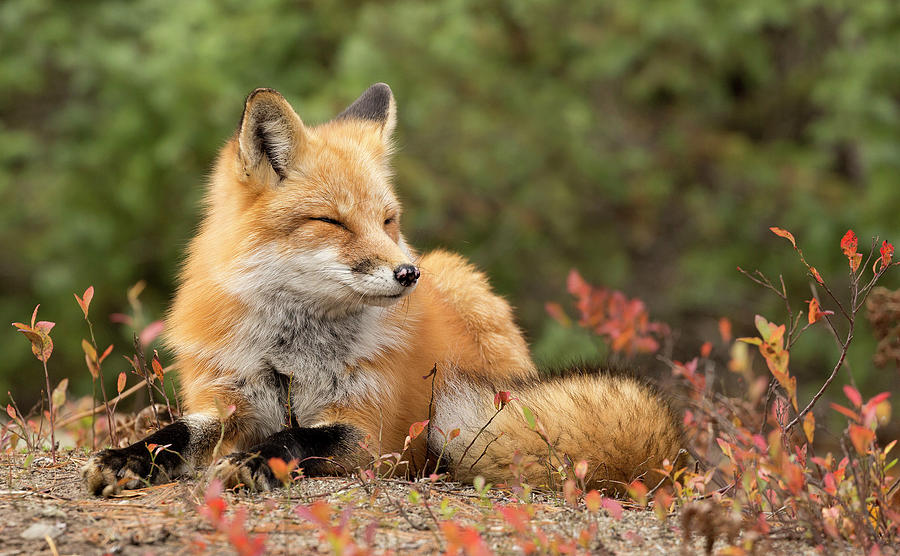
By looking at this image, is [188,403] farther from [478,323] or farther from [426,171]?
[426,171]

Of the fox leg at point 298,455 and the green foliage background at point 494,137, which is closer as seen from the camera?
the fox leg at point 298,455

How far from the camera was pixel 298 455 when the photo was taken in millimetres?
2658

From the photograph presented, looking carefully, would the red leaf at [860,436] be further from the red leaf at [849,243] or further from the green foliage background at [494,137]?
the green foliage background at [494,137]

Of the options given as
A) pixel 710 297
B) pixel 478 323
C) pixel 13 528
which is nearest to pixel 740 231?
pixel 710 297

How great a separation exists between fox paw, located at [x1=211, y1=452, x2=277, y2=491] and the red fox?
184mm

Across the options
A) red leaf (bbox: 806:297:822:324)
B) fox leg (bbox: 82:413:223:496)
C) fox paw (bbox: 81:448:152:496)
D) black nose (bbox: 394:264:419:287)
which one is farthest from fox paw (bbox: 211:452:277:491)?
red leaf (bbox: 806:297:822:324)

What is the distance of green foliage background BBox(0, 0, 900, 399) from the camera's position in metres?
6.66

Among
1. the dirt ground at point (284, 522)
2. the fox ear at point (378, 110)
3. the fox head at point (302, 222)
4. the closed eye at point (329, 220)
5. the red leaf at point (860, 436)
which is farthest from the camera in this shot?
the fox ear at point (378, 110)

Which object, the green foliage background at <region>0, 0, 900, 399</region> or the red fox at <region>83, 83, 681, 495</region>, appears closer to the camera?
the red fox at <region>83, 83, 681, 495</region>

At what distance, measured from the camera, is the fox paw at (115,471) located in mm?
2529

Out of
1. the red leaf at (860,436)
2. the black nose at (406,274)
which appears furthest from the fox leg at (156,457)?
the red leaf at (860,436)

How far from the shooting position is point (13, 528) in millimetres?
2230

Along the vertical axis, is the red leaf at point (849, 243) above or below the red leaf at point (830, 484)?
above

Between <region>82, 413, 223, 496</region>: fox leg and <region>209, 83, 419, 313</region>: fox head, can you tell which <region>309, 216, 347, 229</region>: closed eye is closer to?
<region>209, 83, 419, 313</region>: fox head
